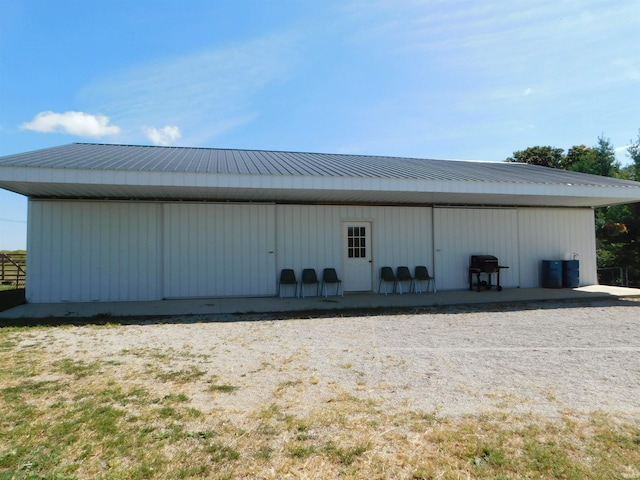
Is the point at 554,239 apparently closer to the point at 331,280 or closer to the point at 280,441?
the point at 331,280


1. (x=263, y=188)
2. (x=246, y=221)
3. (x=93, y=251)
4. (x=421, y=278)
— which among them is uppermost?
(x=263, y=188)

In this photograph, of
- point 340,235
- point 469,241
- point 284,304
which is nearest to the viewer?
point 284,304

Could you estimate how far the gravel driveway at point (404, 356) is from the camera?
325cm

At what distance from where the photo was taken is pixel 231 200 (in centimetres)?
929

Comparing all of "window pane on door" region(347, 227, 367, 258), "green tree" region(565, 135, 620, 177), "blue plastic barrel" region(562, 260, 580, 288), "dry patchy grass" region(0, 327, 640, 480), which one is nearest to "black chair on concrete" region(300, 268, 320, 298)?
"window pane on door" region(347, 227, 367, 258)

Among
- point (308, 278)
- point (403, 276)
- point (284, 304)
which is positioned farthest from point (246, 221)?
point (403, 276)

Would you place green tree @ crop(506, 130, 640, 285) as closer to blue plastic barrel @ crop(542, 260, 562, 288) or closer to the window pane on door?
blue plastic barrel @ crop(542, 260, 562, 288)

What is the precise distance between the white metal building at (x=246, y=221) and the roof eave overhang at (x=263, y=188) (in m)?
0.02

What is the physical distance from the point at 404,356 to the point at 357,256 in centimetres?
565

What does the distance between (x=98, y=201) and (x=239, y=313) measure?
4.29 meters

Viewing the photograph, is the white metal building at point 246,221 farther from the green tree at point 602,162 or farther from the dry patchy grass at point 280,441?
the green tree at point 602,162

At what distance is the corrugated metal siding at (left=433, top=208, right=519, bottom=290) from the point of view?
1056 centimetres

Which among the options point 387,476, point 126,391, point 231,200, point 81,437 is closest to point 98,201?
point 231,200

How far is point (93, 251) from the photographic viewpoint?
860 cm
